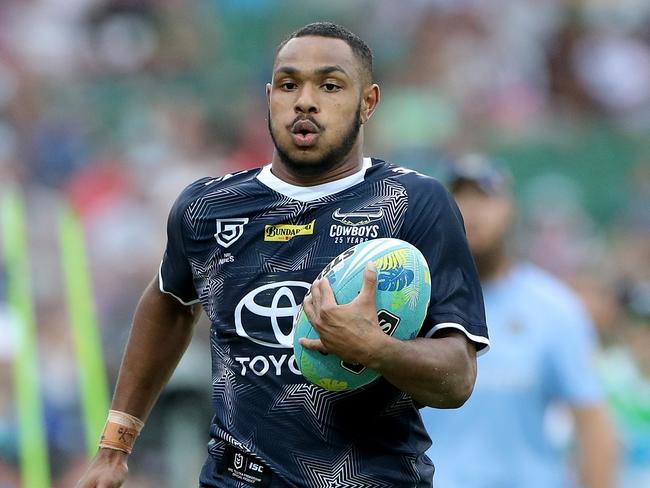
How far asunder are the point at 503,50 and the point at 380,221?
11.7m

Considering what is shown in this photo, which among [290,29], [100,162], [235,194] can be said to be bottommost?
[100,162]

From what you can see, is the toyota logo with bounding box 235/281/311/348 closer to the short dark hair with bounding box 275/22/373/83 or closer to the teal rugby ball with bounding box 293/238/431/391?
the teal rugby ball with bounding box 293/238/431/391

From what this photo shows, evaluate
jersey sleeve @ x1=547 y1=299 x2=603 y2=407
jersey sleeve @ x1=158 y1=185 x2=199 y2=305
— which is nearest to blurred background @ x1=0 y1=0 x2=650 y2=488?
jersey sleeve @ x1=547 y1=299 x2=603 y2=407

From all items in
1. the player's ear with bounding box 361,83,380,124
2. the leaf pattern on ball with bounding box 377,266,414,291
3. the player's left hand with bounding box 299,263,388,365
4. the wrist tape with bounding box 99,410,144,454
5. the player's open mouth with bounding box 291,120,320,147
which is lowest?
the wrist tape with bounding box 99,410,144,454

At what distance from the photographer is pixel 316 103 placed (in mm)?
4000

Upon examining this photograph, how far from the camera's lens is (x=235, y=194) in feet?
13.9

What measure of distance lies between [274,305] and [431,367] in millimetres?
572

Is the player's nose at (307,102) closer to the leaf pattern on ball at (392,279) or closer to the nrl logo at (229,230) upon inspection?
the nrl logo at (229,230)

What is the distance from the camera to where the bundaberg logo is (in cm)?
404

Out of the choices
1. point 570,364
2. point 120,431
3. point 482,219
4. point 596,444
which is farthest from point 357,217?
point 596,444

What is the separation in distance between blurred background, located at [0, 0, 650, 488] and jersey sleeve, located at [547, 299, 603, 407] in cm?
264

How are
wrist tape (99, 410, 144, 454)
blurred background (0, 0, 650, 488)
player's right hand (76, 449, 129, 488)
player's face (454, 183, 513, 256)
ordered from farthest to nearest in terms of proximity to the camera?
1. blurred background (0, 0, 650, 488)
2. player's face (454, 183, 513, 256)
3. wrist tape (99, 410, 144, 454)
4. player's right hand (76, 449, 129, 488)

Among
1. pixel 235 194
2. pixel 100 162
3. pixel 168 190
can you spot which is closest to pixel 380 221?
pixel 235 194

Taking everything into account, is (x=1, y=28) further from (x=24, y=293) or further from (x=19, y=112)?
(x=24, y=293)
